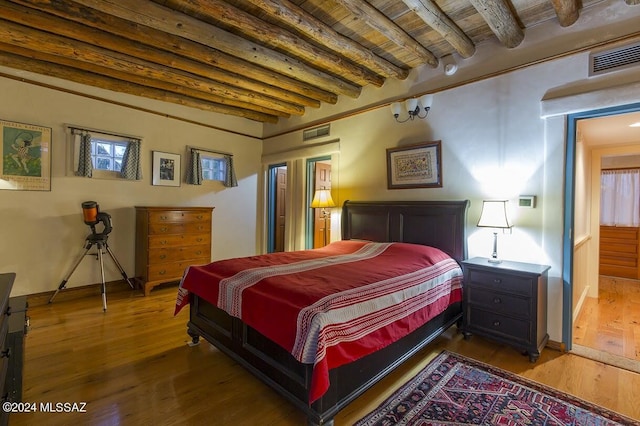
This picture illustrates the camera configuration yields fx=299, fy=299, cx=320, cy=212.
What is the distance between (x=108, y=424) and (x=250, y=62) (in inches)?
131

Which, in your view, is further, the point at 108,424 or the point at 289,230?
the point at 289,230

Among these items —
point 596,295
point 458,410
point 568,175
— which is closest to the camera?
point 458,410

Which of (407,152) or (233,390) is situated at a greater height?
(407,152)

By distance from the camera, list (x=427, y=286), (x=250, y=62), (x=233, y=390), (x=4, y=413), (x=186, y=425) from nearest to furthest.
Answer: (x=4, y=413)
(x=186, y=425)
(x=233, y=390)
(x=427, y=286)
(x=250, y=62)

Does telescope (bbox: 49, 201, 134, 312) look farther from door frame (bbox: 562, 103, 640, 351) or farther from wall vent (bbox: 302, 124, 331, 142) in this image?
door frame (bbox: 562, 103, 640, 351)

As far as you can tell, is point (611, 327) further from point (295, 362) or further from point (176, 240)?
point (176, 240)

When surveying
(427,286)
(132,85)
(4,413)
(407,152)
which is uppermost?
(132,85)

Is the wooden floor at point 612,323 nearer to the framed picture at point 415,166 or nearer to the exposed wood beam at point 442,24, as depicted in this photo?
the framed picture at point 415,166

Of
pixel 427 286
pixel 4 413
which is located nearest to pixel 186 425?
pixel 4 413

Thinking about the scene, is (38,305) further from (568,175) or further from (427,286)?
(568,175)

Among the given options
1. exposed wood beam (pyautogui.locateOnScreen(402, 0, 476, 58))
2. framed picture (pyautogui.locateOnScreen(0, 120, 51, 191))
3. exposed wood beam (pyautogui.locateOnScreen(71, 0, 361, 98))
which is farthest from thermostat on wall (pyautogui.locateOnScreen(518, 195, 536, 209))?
framed picture (pyautogui.locateOnScreen(0, 120, 51, 191))

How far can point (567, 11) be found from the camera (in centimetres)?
228

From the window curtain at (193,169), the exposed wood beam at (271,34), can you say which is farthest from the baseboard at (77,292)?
the exposed wood beam at (271,34)

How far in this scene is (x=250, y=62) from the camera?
3.33 m
